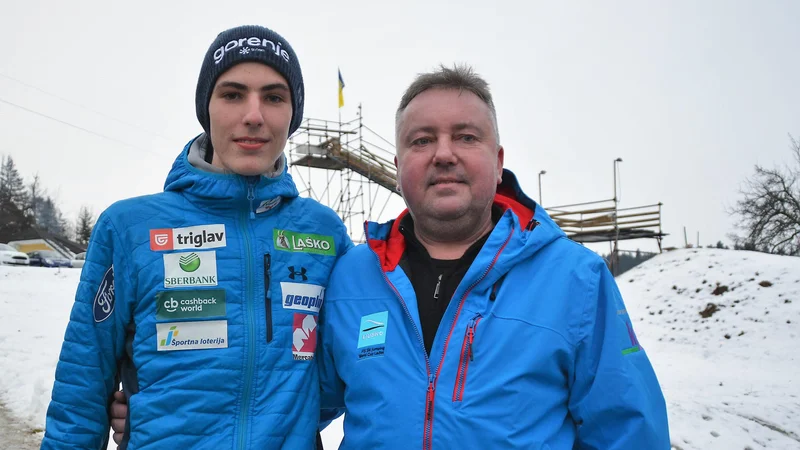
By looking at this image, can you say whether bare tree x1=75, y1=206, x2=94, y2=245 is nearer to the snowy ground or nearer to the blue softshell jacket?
the snowy ground

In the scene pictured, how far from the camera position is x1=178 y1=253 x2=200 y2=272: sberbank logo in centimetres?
228

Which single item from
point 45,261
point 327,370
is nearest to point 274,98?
point 327,370

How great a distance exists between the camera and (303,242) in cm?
258

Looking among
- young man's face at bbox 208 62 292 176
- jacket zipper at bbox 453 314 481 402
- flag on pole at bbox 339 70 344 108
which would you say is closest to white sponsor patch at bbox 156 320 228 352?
young man's face at bbox 208 62 292 176

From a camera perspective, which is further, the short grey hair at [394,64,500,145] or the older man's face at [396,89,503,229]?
the short grey hair at [394,64,500,145]

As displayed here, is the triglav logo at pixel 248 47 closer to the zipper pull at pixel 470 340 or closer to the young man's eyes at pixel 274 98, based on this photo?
the young man's eyes at pixel 274 98

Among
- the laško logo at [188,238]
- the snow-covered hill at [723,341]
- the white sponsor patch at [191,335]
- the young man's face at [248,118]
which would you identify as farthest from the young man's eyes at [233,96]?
the snow-covered hill at [723,341]

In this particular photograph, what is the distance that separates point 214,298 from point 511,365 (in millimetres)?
1297

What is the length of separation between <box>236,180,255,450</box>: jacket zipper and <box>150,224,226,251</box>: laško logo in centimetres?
11

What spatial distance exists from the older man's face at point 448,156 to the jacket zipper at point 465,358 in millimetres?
562

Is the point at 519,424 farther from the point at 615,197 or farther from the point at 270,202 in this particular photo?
the point at 615,197

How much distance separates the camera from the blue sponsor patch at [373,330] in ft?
7.55

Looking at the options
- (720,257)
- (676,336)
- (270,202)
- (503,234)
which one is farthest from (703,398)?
(720,257)

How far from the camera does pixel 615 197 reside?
23.3 metres
